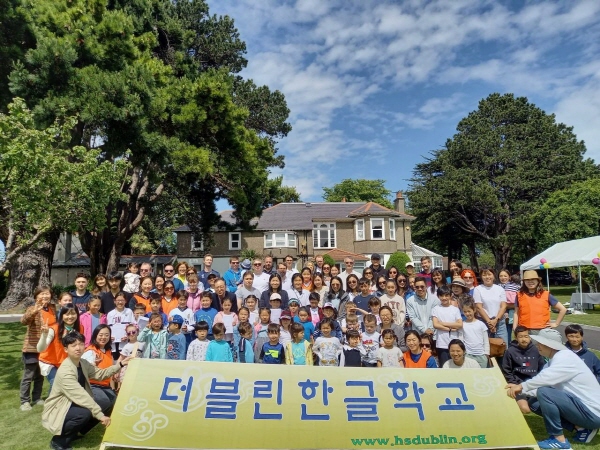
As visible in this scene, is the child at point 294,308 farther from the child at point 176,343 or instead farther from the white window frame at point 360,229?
the white window frame at point 360,229

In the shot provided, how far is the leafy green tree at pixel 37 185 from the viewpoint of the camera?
684cm

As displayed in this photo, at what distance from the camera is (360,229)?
1425 inches

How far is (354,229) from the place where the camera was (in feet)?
120

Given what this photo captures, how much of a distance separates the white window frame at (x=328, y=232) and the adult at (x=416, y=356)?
30.7 m

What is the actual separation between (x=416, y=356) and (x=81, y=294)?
5143mm

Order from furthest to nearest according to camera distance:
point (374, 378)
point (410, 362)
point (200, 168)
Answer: point (200, 168)
point (410, 362)
point (374, 378)

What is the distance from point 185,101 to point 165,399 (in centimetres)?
1460

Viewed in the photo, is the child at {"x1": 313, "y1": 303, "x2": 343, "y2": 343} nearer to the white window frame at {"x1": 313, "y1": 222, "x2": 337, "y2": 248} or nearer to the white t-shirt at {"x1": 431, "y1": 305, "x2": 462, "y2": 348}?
the white t-shirt at {"x1": 431, "y1": 305, "x2": 462, "y2": 348}

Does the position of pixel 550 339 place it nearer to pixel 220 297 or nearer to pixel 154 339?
pixel 220 297

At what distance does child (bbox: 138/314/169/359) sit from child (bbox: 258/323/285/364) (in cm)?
140

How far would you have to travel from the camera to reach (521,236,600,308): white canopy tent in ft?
58.1

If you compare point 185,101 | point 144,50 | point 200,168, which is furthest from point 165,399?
point 144,50

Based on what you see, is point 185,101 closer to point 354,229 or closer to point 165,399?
point 165,399

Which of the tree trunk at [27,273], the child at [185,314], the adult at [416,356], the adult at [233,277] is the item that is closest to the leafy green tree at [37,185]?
the child at [185,314]
